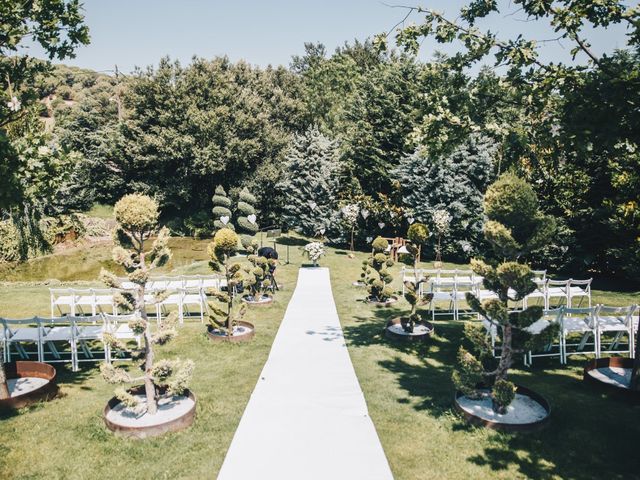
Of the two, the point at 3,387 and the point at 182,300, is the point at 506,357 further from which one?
the point at 182,300

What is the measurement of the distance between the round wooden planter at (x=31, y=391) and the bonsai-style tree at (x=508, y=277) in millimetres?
7334

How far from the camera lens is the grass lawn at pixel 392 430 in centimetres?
576

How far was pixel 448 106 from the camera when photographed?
9531 mm

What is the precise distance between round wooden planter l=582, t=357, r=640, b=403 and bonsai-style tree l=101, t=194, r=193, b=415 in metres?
7.50

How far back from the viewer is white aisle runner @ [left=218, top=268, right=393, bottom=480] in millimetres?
5781

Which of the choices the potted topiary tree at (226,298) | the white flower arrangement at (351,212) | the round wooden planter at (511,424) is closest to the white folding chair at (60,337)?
the potted topiary tree at (226,298)

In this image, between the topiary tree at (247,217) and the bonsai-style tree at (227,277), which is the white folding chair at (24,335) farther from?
the topiary tree at (247,217)

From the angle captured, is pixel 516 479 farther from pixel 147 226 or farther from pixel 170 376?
pixel 147 226

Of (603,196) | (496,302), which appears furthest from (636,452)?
(603,196)

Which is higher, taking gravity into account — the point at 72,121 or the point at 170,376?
the point at 72,121

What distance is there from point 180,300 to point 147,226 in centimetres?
598

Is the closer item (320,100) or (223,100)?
(223,100)

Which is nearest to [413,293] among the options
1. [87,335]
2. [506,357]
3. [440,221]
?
[506,357]

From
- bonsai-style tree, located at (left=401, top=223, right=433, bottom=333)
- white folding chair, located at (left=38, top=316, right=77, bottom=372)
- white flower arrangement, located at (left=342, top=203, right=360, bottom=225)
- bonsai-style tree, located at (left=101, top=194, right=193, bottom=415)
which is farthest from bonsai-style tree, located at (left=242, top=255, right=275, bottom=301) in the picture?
white flower arrangement, located at (left=342, top=203, right=360, bottom=225)
